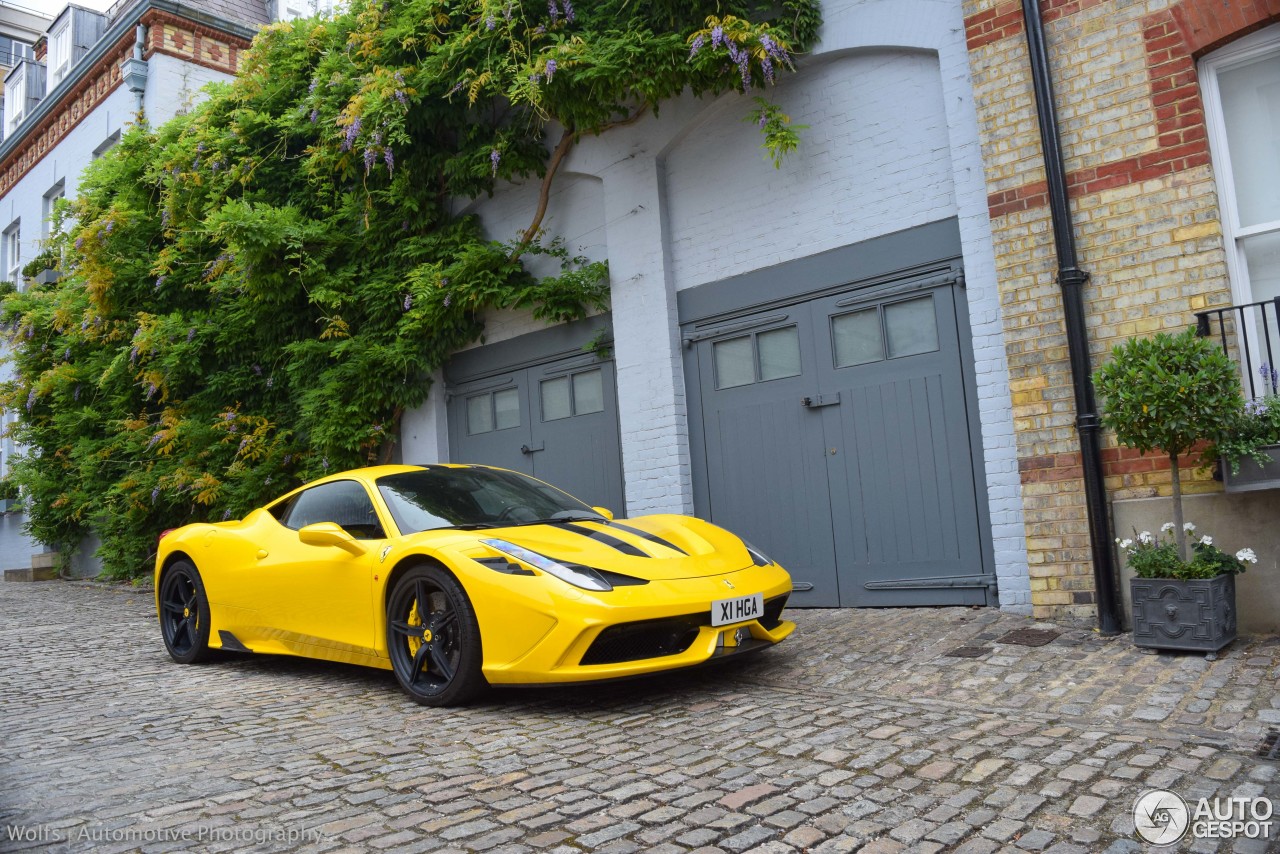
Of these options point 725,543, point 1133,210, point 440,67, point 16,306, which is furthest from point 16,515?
point 1133,210

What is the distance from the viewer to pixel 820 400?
7.41 meters

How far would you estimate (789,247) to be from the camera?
304 inches

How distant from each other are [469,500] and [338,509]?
2.72 ft

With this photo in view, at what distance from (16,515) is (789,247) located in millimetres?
18831

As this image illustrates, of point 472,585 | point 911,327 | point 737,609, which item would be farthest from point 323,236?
point 737,609

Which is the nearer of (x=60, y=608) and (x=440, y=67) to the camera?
(x=440, y=67)

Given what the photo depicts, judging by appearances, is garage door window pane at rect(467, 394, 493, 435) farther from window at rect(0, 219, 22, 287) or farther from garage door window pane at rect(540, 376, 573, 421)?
window at rect(0, 219, 22, 287)

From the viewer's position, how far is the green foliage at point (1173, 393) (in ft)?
15.4

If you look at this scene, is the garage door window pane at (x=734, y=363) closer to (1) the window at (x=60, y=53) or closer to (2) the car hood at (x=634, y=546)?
(2) the car hood at (x=634, y=546)

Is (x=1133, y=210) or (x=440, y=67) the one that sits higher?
(x=440, y=67)

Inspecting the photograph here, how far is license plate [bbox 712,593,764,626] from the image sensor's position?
4.43 metres

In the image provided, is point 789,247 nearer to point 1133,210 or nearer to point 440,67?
point 1133,210

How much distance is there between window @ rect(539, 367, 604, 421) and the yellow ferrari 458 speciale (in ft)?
10.5

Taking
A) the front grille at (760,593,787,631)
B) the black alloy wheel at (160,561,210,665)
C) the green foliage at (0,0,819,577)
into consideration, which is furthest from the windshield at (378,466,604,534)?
the green foliage at (0,0,819,577)
